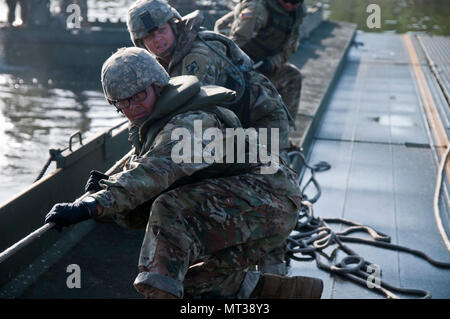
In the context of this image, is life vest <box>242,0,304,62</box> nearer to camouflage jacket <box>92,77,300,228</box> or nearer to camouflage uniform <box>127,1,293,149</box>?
camouflage uniform <box>127,1,293,149</box>

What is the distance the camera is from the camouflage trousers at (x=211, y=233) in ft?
10.0

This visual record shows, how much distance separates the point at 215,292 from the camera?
352 centimetres

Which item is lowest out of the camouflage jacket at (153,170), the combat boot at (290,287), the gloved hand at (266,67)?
the combat boot at (290,287)

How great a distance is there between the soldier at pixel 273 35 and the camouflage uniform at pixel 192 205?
2536mm

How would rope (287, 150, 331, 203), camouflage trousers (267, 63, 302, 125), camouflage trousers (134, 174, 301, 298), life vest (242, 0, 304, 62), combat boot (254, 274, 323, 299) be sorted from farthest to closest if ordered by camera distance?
camouflage trousers (267, 63, 302, 125) < life vest (242, 0, 304, 62) < rope (287, 150, 331, 203) < combat boot (254, 274, 323, 299) < camouflage trousers (134, 174, 301, 298)

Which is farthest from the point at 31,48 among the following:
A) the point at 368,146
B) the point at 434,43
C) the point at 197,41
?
the point at 197,41

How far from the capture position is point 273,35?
6.13 meters

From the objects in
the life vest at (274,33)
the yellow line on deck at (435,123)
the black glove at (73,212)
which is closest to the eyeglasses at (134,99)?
the black glove at (73,212)

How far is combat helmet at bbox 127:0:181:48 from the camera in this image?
4.11 m

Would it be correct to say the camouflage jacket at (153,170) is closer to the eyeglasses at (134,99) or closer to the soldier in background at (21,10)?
the eyeglasses at (134,99)

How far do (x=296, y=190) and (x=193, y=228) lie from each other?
26.4 inches

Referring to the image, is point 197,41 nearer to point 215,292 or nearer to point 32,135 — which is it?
point 215,292

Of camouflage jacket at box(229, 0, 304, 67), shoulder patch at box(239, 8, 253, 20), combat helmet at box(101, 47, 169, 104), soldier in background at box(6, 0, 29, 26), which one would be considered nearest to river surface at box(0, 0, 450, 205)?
soldier in background at box(6, 0, 29, 26)

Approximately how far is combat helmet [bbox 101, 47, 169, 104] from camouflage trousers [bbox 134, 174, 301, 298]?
1.71 ft
